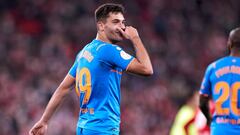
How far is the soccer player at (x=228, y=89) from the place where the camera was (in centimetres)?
720

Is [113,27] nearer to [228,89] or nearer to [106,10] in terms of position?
[106,10]

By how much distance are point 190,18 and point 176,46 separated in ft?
4.88

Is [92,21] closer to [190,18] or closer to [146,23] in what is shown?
[146,23]

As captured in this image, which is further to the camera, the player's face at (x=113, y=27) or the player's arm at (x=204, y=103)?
the player's arm at (x=204, y=103)

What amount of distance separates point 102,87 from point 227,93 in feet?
4.40

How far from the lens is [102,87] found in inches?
256

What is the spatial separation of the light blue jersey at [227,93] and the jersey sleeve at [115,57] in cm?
116

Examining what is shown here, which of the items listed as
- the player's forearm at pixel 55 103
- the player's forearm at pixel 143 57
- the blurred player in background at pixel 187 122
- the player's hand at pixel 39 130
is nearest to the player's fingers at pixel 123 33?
the player's forearm at pixel 143 57

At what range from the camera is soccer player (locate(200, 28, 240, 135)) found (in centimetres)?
720

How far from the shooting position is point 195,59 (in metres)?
18.1

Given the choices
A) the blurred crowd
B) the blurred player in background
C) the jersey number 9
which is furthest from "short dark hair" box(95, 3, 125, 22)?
the blurred crowd

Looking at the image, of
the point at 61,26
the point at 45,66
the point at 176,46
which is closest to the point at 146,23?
the point at 176,46

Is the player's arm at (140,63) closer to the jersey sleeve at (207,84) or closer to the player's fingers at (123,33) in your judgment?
the player's fingers at (123,33)

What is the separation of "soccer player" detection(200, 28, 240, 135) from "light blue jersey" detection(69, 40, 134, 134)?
1152 millimetres
